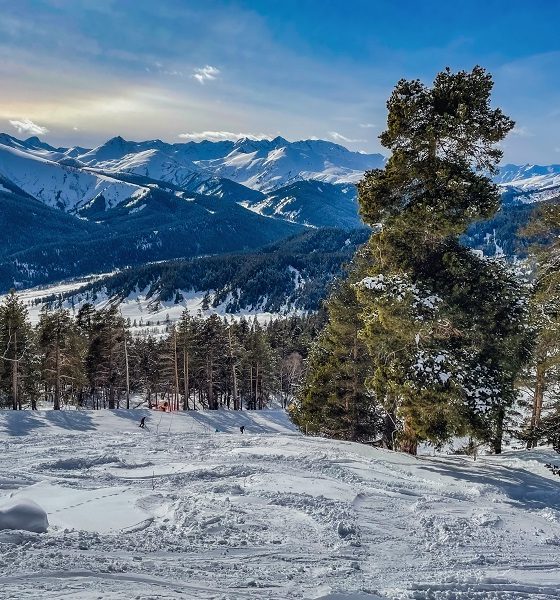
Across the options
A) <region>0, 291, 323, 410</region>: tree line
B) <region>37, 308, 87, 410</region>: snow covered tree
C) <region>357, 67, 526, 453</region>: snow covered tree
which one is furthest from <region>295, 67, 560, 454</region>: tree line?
<region>37, 308, 87, 410</region>: snow covered tree

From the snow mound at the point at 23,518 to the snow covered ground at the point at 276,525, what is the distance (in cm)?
23

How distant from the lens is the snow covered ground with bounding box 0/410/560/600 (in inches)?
250

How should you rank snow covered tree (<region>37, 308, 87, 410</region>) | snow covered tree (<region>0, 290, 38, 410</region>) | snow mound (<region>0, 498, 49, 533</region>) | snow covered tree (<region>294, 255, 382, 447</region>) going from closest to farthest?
snow mound (<region>0, 498, 49, 533</region>) → snow covered tree (<region>294, 255, 382, 447</region>) → snow covered tree (<region>0, 290, 38, 410</region>) → snow covered tree (<region>37, 308, 87, 410</region>)

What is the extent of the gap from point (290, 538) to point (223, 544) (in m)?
1.26

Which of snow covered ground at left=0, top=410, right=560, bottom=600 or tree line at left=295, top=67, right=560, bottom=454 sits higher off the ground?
tree line at left=295, top=67, right=560, bottom=454

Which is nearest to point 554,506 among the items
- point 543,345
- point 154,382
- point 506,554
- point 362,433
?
point 506,554

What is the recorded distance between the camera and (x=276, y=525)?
8.88 metres

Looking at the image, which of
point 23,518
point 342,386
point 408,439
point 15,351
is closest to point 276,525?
point 23,518

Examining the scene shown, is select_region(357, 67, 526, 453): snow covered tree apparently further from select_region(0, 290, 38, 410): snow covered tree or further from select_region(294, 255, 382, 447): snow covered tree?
select_region(0, 290, 38, 410): snow covered tree

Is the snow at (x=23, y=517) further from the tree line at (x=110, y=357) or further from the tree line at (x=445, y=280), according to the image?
the tree line at (x=110, y=357)

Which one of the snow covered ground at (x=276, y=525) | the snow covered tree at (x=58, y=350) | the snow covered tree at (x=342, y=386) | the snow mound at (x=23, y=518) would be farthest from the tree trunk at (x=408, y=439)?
the snow covered tree at (x=58, y=350)

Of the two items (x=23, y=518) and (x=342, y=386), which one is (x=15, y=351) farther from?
(x=23, y=518)

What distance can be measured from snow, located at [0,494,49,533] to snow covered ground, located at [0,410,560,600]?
22 centimetres

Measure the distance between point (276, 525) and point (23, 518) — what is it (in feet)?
14.3
